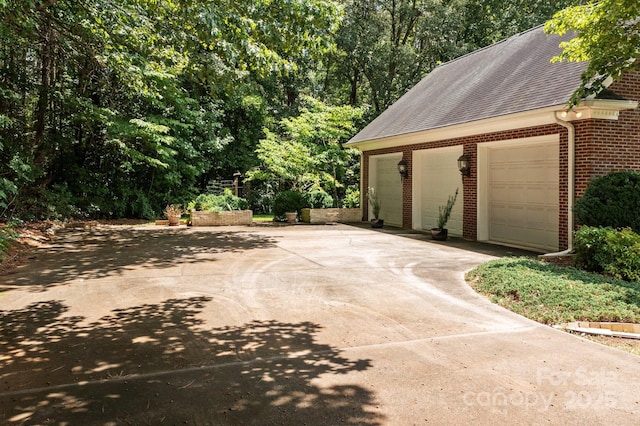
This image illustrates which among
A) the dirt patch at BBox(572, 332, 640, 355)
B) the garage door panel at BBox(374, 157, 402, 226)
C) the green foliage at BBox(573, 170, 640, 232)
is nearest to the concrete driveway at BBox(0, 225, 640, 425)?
the dirt patch at BBox(572, 332, 640, 355)

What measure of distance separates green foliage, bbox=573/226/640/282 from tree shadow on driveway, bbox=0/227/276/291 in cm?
663

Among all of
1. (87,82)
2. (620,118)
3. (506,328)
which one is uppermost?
(87,82)

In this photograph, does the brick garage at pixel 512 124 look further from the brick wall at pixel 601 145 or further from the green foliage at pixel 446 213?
the green foliage at pixel 446 213

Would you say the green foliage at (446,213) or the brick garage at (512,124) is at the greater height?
the brick garage at (512,124)

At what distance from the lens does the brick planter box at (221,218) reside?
54.5ft

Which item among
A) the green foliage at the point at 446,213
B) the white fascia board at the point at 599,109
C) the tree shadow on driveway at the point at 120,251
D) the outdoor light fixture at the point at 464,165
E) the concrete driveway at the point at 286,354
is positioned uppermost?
the white fascia board at the point at 599,109

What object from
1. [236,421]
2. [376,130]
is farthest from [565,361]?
[376,130]

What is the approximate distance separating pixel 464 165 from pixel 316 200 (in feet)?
23.7

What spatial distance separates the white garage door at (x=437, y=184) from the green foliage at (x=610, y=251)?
5591 mm

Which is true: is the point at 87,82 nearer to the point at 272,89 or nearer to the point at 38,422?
the point at 272,89

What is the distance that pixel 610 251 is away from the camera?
7.04 meters

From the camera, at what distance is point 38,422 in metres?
2.92

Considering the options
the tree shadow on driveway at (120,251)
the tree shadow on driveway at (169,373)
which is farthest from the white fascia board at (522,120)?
the tree shadow on driveway at (169,373)

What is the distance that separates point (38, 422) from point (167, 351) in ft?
4.47
